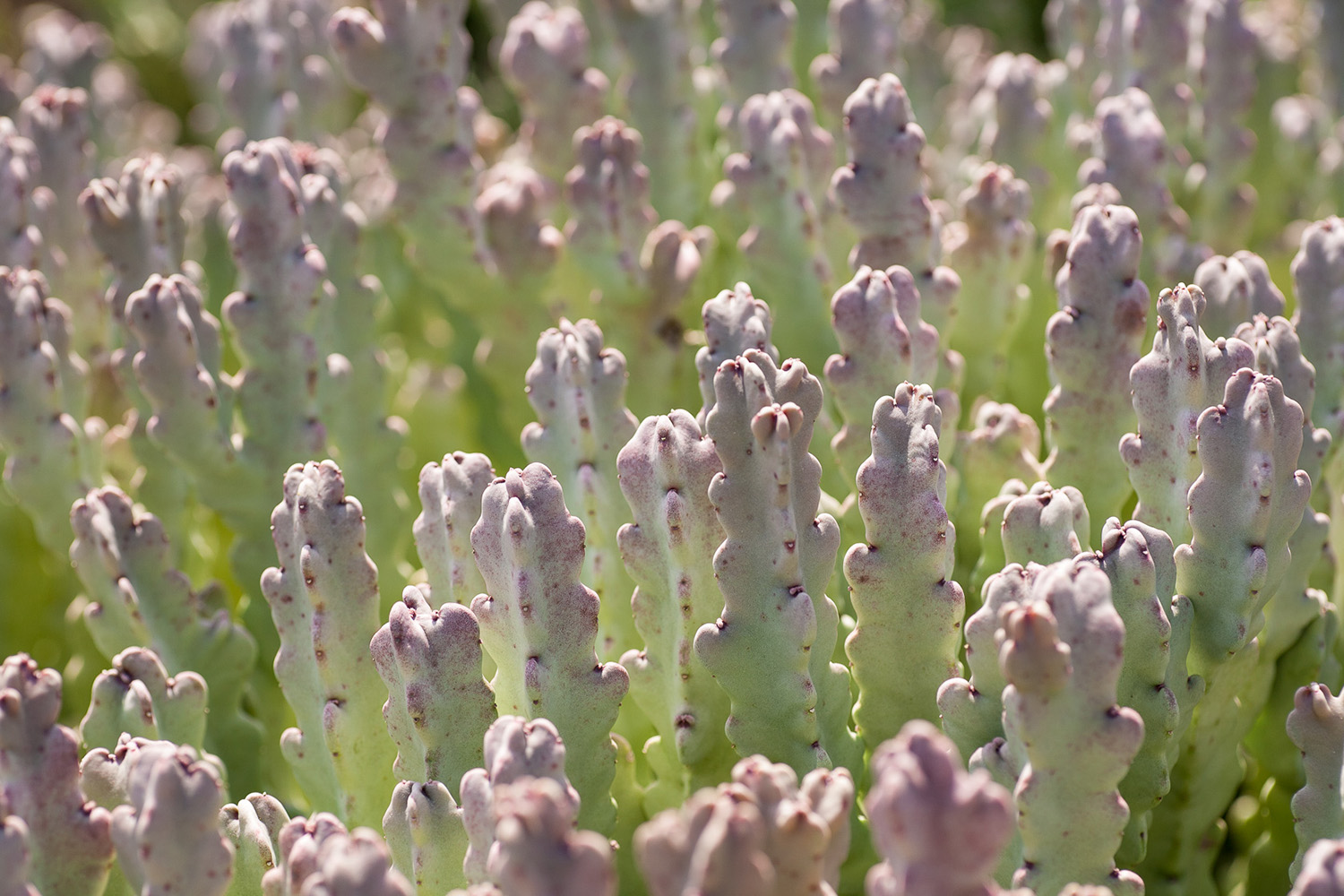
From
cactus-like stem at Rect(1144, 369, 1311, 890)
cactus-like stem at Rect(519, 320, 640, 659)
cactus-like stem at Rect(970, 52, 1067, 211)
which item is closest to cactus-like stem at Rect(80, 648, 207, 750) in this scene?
cactus-like stem at Rect(519, 320, 640, 659)

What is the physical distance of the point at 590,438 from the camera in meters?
1.62

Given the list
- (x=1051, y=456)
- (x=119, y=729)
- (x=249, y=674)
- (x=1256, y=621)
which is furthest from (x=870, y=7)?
(x=119, y=729)

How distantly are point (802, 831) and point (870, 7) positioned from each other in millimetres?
1618

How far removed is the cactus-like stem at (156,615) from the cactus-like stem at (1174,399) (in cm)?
119

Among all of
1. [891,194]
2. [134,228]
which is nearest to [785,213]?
[891,194]

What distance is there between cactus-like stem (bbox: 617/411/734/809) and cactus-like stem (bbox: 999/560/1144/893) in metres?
0.37

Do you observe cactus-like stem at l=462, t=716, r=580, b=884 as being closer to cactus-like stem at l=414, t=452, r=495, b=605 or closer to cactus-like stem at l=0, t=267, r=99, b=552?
cactus-like stem at l=414, t=452, r=495, b=605

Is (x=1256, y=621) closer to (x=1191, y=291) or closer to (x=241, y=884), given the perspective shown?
(x=1191, y=291)

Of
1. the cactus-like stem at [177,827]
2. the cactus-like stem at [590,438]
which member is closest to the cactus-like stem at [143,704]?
the cactus-like stem at [177,827]

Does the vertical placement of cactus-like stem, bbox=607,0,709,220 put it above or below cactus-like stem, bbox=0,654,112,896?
above

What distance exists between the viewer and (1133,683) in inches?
53.4

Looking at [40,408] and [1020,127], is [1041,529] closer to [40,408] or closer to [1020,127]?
[1020,127]

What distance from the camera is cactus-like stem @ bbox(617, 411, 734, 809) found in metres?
1.39

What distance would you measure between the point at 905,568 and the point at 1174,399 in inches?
15.0
